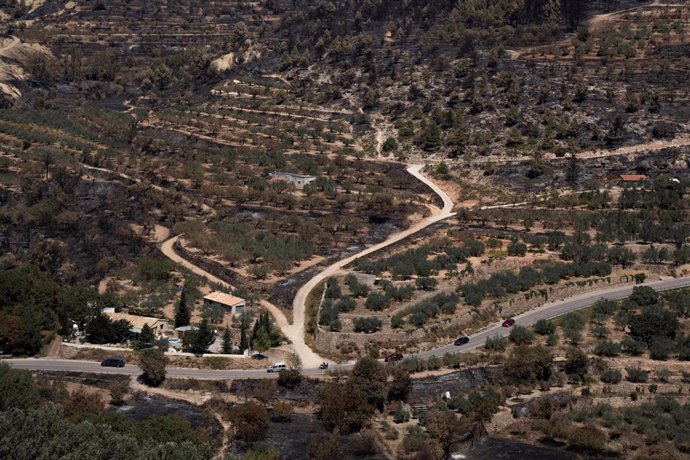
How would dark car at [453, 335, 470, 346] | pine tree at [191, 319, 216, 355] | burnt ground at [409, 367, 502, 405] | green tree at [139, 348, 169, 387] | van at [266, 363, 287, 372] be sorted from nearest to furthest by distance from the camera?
green tree at [139, 348, 169, 387], burnt ground at [409, 367, 502, 405], van at [266, 363, 287, 372], pine tree at [191, 319, 216, 355], dark car at [453, 335, 470, 346]

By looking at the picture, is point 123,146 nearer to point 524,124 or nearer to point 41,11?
point 524,124

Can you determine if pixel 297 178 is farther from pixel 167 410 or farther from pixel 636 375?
pixel 636 375

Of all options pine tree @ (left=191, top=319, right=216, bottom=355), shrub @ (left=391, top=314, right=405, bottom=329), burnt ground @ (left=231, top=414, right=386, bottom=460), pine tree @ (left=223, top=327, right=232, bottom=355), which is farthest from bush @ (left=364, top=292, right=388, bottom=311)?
burnt ground @ (left=231, top=414, right=386, bottom=460)

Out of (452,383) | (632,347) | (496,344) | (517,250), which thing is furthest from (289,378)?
(517,250)

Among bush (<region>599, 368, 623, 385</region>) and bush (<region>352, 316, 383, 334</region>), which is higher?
bush (<region>352, 316, 383, 334</region>)

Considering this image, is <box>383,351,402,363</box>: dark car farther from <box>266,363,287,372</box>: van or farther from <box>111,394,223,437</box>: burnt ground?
<box>111,394,223,437</box>: burnt ground

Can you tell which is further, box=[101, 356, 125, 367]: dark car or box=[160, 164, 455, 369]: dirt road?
box=[160, 164, 455, 369]: dirt road

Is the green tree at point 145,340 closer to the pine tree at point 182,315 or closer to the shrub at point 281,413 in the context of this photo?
the pine tree at point 182,315

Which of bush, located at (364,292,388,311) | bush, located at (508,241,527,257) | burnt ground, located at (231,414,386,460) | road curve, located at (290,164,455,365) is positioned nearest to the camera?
burnt ground, located at (231,414,386,460)
